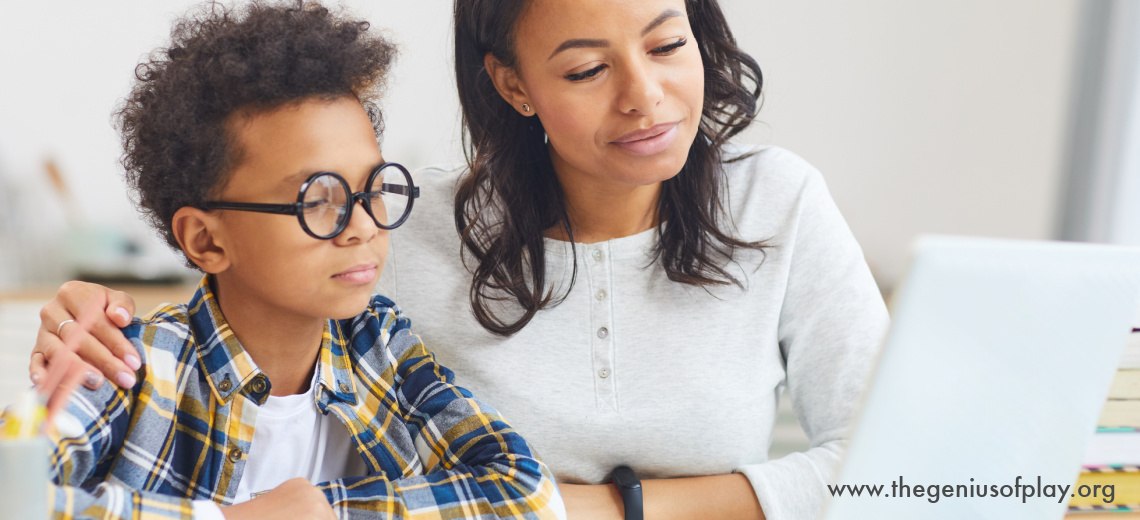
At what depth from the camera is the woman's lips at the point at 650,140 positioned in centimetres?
113

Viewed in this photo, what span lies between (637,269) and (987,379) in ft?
2.23

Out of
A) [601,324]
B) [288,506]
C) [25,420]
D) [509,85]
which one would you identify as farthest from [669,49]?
[25,420]

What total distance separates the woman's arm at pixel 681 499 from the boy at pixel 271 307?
0.55 ft

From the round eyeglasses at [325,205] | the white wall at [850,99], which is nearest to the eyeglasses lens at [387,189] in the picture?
the round eyeglasses at [325,205]

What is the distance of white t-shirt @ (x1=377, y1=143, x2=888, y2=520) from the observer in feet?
3.97

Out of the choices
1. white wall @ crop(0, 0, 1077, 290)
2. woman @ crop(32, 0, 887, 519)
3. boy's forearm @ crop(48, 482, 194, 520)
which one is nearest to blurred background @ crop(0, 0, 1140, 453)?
white wall @ crop(0, 0, 1077, 290)

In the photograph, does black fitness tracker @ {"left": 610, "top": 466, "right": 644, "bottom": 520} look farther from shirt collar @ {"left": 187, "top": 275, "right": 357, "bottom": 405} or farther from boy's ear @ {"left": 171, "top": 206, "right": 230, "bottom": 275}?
boy's ear @ {"left": 171, "top": 206, "right": 230, "bottom": 275}

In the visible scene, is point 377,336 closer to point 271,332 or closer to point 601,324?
point 271,332

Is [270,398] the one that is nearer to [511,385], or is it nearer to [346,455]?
[346,455]

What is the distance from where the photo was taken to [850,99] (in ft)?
8.99

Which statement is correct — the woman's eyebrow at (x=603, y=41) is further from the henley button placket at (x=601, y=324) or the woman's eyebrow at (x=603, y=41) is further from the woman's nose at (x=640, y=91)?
the henley button placket at (x=601, y=324)

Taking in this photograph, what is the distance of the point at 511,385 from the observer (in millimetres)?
1243

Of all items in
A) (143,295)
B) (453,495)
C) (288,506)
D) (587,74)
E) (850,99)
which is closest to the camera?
(288,506)

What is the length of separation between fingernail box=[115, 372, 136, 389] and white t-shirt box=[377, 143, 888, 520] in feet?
1.65
